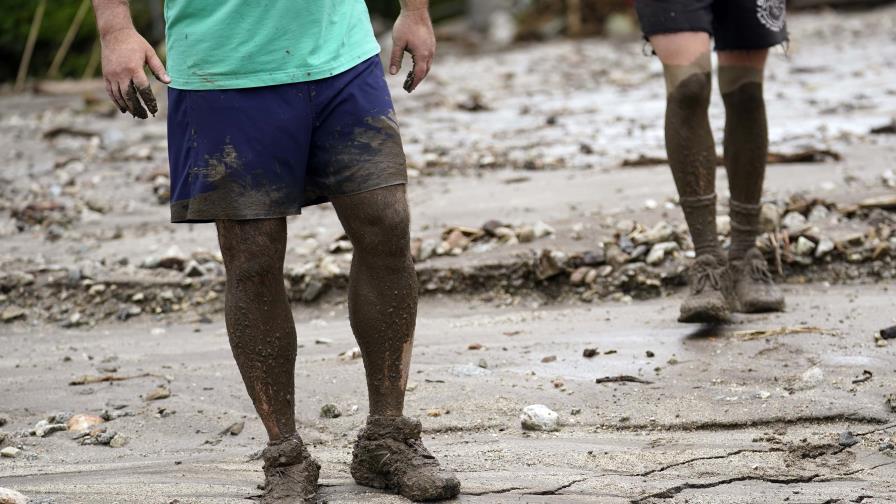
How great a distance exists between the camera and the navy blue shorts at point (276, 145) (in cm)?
272

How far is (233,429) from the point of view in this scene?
11.8 feet

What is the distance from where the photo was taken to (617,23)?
706 inches

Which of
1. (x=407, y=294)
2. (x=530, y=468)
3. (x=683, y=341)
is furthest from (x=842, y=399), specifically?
(x=407, y=294)

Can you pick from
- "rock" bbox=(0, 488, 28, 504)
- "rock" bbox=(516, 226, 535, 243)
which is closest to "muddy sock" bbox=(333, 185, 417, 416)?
"rock" bbox=(0, 488, 28, 504)

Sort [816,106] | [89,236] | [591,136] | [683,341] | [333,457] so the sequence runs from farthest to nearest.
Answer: [816,106], [591,136], [89,236], [683,341], [333,457]

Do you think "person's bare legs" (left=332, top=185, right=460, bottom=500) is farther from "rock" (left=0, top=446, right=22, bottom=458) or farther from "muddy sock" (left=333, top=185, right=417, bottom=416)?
"rock" (left=0, top=446, right=22, bottom=458)

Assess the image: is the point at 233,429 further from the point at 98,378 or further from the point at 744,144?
the point at 744,144

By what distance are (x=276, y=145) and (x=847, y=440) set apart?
1.72m

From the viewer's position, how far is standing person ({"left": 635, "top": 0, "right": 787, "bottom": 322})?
13.3ft

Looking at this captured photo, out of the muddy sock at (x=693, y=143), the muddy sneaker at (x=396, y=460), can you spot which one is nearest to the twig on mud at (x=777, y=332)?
the muddy sock at (x=693, y=143)

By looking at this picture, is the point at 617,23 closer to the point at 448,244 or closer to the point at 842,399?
the point at 448,244

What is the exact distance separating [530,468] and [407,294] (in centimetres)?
61

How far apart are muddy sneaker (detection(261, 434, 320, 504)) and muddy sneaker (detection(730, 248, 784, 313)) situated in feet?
6.88

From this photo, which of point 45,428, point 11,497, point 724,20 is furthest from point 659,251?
point 11,497
